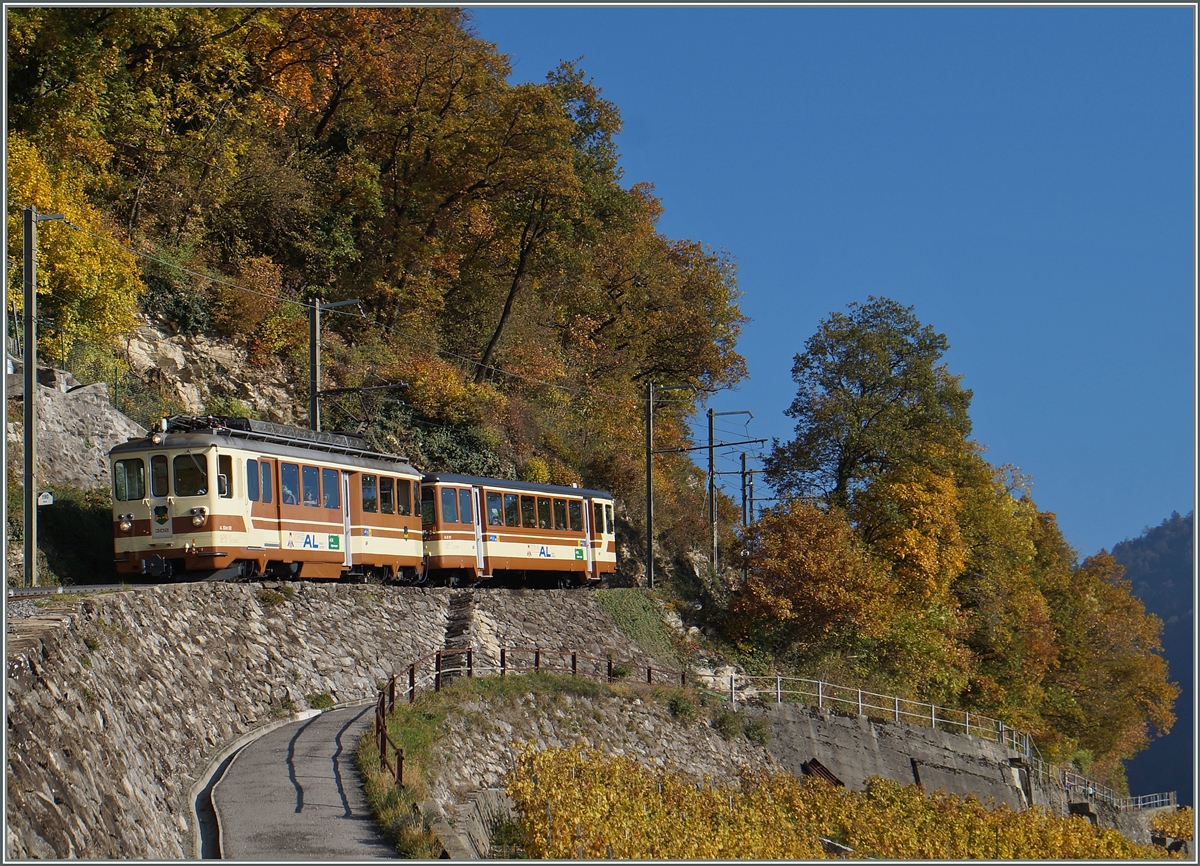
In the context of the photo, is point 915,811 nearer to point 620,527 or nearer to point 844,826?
point 844,826

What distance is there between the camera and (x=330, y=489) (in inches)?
962

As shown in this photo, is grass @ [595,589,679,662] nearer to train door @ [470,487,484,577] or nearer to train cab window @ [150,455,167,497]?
train door @ [470,487,484,577]

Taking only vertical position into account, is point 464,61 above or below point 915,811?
above

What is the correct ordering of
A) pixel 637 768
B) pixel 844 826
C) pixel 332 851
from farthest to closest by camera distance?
pixel 844 826 → pixel 637 768 → pixel 332 851

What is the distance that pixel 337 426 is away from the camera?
116 feet

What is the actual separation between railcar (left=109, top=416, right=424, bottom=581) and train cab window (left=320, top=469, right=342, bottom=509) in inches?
1.0

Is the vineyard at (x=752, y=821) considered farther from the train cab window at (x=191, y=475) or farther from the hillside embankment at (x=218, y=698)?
the train cab window at (x=191, y=475)

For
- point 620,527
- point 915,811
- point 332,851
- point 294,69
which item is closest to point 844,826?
point 915,811

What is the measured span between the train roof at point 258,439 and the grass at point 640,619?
10.2m

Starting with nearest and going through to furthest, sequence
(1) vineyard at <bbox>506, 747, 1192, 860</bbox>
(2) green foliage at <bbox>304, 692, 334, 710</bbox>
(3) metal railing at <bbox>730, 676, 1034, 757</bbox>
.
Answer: (1) vineyard at <bbox>506, 747, 1192, 860</bbox> < (2) green foliage at <bbox>304, 692, 334, 710</bbox> < (3) metal railing at <bbox>730, 676, 1034, 757</bbox>

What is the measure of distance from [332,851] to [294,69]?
30.6 metres

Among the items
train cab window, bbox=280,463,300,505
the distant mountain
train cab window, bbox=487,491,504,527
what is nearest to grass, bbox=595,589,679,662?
train cab window, bbox=487,491,504,527

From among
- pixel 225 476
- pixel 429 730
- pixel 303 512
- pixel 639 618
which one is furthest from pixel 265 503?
pixel 639 618

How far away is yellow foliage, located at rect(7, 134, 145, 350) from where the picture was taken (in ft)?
81.8
